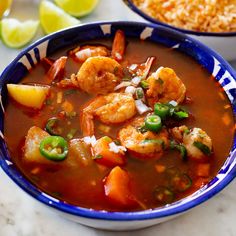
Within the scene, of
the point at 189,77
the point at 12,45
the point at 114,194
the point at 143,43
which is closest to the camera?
the point at 114,194

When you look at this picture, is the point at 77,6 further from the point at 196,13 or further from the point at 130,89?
the point at 130,89

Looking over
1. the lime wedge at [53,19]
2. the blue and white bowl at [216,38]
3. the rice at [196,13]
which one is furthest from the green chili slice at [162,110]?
the lime wedge at [53,19]

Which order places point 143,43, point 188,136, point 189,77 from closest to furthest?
point 188,136, point 189,77, point 143,43

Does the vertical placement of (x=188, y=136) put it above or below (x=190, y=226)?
above

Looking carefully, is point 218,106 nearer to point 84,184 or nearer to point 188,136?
point 188,136

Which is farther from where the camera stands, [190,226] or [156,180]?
[190,226]

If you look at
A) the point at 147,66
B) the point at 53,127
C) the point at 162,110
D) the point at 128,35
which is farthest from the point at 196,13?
the point at 53,127

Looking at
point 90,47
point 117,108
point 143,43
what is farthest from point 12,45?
point 117,108
